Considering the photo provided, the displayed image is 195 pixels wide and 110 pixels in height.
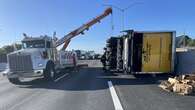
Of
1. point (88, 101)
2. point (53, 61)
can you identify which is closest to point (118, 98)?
point (88, 101)

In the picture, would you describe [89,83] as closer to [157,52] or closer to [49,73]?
[49,73]

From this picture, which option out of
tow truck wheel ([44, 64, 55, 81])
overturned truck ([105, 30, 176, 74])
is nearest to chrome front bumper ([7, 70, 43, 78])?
tow truck wheel ([44, 64, 55, 81])

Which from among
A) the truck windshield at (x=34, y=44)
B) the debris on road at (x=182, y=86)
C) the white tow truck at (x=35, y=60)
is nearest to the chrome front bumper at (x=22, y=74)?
the white tow truck at (x=35, y=60)

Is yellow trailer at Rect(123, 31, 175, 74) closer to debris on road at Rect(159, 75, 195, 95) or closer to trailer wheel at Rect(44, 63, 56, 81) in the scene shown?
trailer wheel at Rect(44, 63, 56, 81)

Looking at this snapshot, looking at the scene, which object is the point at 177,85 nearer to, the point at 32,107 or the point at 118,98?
the point at 118,98

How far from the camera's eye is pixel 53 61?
865 inches

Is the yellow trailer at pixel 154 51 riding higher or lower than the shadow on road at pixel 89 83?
higher

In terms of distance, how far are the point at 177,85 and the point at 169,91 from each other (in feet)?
1.37

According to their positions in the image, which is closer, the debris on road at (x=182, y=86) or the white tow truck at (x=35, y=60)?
the debris on road at (x=182, y=86)

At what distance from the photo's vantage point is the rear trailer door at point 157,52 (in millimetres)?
19984

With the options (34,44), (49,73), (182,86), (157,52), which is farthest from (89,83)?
(182,86)

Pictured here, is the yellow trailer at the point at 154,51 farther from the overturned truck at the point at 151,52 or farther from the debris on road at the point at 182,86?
the debris on road at the point at 182,86

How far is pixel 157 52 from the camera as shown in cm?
2011

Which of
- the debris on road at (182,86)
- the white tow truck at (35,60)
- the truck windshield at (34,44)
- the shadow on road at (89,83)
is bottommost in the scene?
the shadow on road at (89,83)
